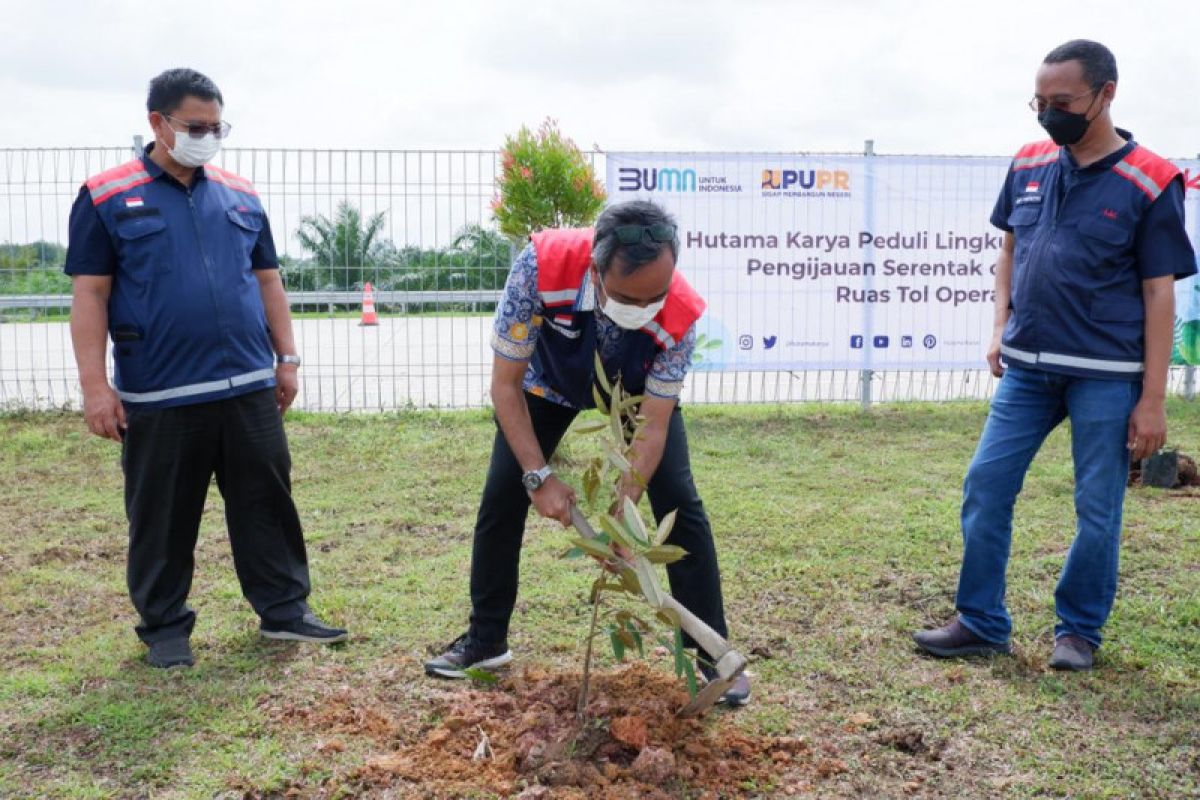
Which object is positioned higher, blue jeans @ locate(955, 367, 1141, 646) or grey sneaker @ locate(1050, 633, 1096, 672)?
blue jeans @ locate(955, 367, 1141, 646)

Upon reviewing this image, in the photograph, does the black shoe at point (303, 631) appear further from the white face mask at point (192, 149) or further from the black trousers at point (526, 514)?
the white face mask at point (192, 149)

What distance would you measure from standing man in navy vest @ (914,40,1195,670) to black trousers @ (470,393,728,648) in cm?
101

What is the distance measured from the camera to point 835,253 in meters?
8.88

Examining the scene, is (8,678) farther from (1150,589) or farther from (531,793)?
(1150,589)

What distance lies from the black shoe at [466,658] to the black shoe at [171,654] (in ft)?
2.89

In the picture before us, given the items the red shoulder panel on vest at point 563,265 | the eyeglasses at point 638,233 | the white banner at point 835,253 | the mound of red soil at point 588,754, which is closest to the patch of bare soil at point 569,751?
the mound of red soil at point 588,754

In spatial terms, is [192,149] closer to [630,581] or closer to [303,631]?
[303,631]

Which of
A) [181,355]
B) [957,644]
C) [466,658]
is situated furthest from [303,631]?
[957,644]

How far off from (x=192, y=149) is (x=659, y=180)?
5.42 metres

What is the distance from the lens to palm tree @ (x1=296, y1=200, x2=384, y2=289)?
8.81 meters

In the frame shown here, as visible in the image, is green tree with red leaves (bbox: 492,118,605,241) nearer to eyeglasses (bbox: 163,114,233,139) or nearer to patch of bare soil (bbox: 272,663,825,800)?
eyeglasses (bbox: 163,114,233,139)

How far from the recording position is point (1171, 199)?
3480 mm

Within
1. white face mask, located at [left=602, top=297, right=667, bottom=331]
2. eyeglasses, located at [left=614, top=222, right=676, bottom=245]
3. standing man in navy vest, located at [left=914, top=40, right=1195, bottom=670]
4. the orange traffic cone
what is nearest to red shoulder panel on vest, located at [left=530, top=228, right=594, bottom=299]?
white face mask, located at [left=602, top=297, right=667, bottom=331]

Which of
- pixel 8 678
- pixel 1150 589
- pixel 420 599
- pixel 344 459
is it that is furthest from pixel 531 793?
pixel 344 459
